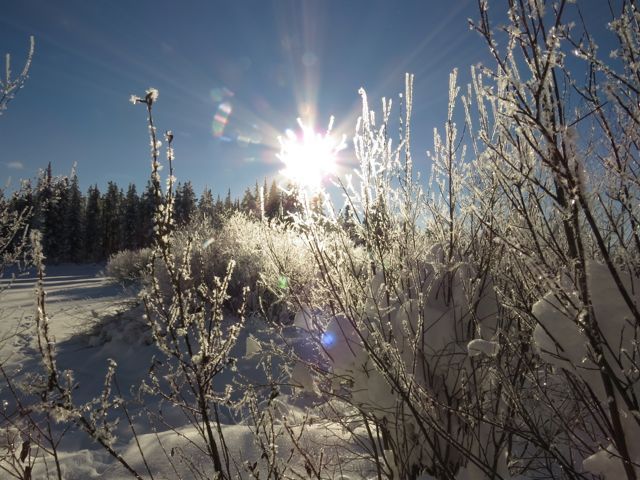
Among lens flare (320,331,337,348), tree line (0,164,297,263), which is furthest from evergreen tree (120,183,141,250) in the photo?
lens flare (320,331,337,348)

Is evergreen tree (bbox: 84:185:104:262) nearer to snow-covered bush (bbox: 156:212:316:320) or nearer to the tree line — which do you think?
the tree line

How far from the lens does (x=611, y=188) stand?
1.24 m

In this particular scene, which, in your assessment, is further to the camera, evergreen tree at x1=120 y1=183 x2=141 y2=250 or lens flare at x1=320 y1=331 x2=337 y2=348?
evergreen tree at x1=120 y1=183 x2=141 y2=250

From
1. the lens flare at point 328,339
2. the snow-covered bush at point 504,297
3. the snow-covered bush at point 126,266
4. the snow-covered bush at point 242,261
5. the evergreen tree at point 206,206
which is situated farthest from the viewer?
the evergreen tree at point 206,206

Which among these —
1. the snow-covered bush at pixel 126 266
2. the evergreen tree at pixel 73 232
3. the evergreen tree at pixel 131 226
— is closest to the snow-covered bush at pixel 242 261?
the snow-covered bush at pixel 126 266

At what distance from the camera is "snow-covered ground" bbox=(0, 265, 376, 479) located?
2674 mm

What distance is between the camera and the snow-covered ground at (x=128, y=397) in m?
2.67

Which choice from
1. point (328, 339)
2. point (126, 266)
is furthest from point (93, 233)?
point (328, 339)

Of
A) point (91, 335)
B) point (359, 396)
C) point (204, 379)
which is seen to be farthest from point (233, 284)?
point (204, 379)

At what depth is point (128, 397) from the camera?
4727 millimetres

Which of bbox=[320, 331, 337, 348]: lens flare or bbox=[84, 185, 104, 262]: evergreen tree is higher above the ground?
bbox=[84, 185, 104, 262]: evergreen tree

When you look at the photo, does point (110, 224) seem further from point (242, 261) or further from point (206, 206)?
point (242, 261)

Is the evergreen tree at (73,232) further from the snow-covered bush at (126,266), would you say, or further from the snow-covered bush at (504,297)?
the snow-covered bush at (504,297)

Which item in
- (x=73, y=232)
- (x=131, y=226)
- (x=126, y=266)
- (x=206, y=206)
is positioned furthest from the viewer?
(x=131, y=226)
